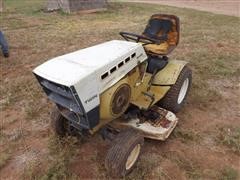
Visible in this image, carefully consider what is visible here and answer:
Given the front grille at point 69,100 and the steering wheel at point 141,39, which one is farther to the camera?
the steering wheel at point 141,39

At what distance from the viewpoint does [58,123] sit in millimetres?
3328

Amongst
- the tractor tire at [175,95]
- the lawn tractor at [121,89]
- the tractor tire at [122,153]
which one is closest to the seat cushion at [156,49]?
the lawn tractor at [121,89]

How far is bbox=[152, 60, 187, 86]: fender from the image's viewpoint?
3.53 meters

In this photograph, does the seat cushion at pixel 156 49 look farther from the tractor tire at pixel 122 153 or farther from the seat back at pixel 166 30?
the tractor tire at pixel 122 153

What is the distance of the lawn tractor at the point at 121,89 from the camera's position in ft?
8.21

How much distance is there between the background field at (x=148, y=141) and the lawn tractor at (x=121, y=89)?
0.77 ft

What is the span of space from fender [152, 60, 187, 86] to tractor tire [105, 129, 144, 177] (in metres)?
0.87

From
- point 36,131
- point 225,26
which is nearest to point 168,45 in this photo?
point 36,131

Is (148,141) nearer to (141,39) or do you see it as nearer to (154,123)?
(154,123)

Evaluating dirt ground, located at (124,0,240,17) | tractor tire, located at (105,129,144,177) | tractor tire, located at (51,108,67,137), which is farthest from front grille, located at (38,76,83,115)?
dirt ground, located at (124,0,240,17)

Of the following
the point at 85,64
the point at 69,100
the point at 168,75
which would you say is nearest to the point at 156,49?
the point at 168,75

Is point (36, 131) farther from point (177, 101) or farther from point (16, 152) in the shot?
point (177, 101)

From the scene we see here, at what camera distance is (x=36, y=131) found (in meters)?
3.75

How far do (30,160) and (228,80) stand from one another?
359cm
